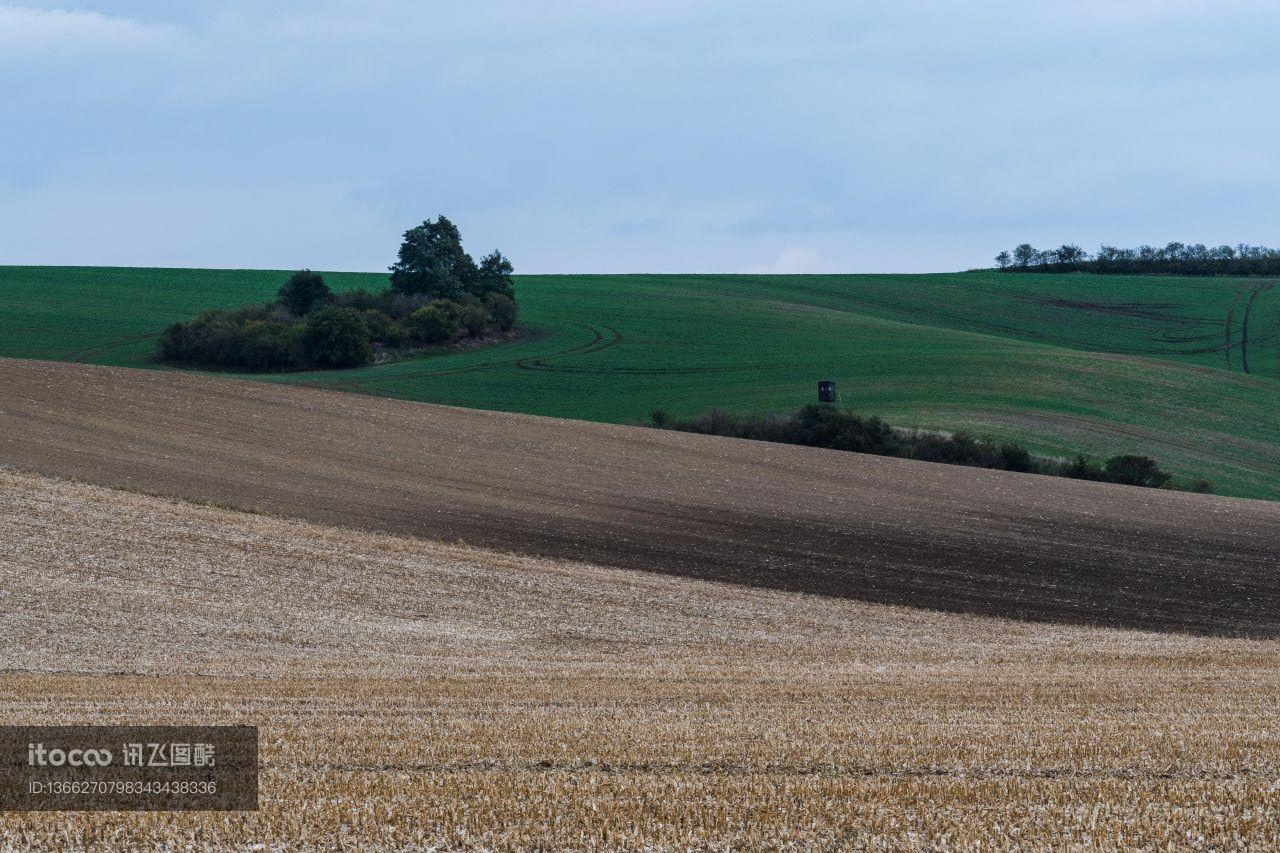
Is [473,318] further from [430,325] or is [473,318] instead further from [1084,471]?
[1084,471]

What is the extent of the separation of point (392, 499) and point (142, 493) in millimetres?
5754

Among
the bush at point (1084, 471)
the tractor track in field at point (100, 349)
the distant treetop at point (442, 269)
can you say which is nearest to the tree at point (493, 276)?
the distant treetop at point (442, 269)

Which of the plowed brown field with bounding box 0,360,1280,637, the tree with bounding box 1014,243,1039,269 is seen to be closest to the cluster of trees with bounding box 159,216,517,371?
the plowed brown field with bounding box 0,360,1280,637

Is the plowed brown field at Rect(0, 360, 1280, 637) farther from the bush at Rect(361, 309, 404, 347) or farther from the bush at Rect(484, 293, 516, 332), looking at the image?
the bush at Rect(484, 293, 516, 332)

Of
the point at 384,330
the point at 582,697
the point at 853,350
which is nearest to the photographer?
the point at 582,697

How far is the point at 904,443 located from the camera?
2000 inches

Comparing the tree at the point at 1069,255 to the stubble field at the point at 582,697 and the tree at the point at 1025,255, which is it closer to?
the tree at the point at 1025,255

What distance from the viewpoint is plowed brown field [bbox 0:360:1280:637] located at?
28797 millimetres

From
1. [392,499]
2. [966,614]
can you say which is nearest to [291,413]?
[392,499]

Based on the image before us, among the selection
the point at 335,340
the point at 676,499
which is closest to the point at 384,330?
the point at 335,340

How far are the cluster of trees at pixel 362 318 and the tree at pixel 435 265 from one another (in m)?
0.06

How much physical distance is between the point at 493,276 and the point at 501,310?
403 centimetres

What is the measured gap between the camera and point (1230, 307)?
97750mm

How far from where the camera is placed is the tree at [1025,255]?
465 feet
